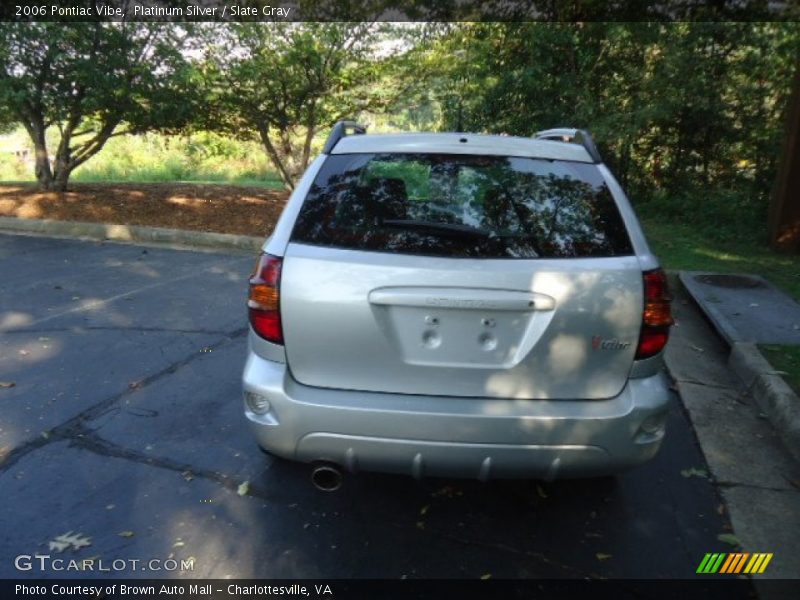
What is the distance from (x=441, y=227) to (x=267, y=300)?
0.81 m

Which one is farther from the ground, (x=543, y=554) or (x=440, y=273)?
(x=440, y=273)

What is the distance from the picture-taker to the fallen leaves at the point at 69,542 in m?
2.66

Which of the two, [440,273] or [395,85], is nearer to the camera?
[440,273]

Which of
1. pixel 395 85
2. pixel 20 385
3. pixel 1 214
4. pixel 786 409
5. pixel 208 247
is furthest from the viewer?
pixel 395 85

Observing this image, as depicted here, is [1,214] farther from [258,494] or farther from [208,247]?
[258,494]

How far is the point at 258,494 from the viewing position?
308cm

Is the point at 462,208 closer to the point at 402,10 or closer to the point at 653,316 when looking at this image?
the point at 653,316

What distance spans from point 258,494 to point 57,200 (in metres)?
10.3

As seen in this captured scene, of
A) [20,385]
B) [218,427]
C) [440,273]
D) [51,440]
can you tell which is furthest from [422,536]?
[20,385]

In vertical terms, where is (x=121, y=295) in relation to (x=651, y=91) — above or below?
below

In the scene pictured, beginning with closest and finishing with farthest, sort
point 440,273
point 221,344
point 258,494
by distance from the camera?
point 440,273 < point 258,494 < point 221,344

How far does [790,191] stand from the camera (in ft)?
29.2
